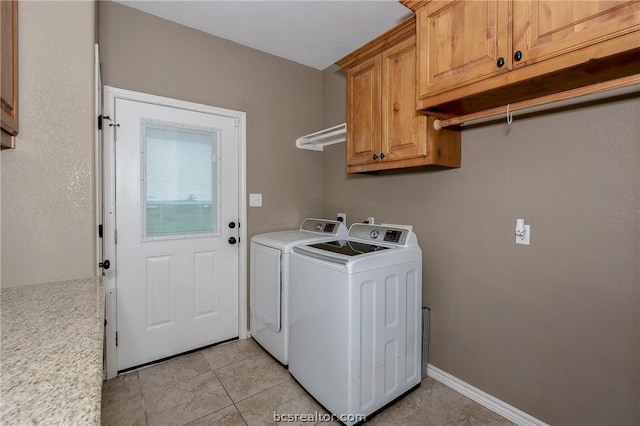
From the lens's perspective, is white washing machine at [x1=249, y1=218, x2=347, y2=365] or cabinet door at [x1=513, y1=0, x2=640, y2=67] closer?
cabinet door at [x1=513, y1=0, x2=640, y2=67]

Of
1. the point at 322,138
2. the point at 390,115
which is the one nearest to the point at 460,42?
the point at 390,115

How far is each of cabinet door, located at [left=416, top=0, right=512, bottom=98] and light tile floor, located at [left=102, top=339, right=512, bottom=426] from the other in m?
1.84

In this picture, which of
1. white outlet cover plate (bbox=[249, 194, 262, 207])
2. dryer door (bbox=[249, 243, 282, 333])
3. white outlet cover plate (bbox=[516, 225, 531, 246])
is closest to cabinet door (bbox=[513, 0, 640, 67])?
white outlet cover plate (bbox=[516, 225, 531, 246])

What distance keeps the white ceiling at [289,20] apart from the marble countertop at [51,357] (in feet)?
6.59

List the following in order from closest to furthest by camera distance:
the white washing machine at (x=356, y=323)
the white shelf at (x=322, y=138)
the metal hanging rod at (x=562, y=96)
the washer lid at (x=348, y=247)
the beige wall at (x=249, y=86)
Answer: the metal hanging rod at (x=562, y=96) → the white washing machine at (x=356, y=323) → the washer lid at (x=348, y=247) → the beige wall at (x=249, y=86) → the white shelf at (x=322, y=138)

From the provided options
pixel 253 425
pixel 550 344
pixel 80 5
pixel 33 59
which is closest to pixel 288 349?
pixel 253 425

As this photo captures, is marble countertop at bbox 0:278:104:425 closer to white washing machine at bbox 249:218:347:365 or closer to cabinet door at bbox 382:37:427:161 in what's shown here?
white washing machine at bbox 249:218:347:365

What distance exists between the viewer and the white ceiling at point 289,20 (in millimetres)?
2039

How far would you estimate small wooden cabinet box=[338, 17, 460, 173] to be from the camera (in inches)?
70.3

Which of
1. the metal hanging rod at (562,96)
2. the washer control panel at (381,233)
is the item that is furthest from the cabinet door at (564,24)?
the washer control panel at (381,233)

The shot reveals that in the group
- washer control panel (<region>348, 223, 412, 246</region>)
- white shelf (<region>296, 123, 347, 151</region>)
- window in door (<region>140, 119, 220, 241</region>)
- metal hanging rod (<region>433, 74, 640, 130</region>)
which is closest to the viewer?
metal hanging rod (<region>433, 74, 640, 130</region>)

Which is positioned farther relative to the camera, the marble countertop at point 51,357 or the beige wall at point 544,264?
the beige wall at point 544,264

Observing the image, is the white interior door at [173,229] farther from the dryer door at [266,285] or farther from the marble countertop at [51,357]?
the marble countertop at [51,357]

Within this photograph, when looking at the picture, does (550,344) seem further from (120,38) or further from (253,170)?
(120,38)
